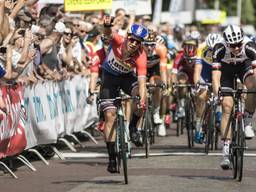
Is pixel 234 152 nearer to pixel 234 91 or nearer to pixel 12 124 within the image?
pixel 234 91

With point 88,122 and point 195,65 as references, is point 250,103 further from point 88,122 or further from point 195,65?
point 88,122

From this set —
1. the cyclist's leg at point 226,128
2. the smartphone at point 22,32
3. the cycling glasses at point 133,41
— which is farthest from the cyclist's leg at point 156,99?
the cycling glasses at point 133,41

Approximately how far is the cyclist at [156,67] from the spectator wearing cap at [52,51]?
1600 millimetres

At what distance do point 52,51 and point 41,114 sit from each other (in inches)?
104

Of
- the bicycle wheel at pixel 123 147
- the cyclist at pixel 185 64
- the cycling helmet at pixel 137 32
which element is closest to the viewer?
the bicycle wheel at pixel 123 147

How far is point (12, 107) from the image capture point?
45.9 ft

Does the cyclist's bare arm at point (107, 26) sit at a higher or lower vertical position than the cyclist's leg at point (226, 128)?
higher

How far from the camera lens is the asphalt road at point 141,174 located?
12406 mm

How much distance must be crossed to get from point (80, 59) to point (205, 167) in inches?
305

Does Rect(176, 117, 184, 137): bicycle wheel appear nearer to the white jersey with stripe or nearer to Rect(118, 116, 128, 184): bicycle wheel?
the white jersey with stripe

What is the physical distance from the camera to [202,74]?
61.2 ft

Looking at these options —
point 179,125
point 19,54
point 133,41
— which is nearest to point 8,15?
point 19,54

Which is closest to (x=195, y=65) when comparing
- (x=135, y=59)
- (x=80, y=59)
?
(x=80, y=59)

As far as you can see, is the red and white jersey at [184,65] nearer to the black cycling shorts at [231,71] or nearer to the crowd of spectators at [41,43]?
the crowd of spectators at [41,43]
